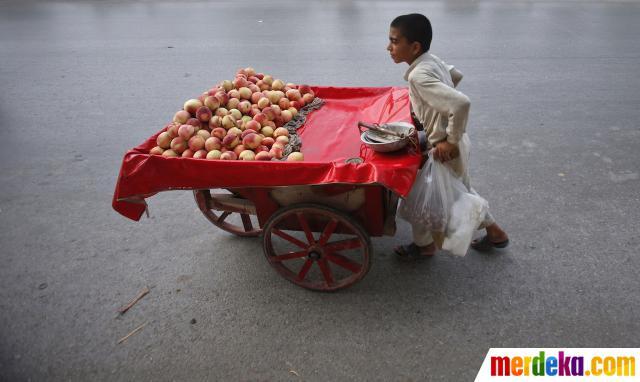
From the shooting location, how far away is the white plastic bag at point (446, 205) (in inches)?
85.2

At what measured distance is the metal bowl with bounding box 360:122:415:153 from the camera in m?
2.01

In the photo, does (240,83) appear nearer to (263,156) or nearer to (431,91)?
(263,156)

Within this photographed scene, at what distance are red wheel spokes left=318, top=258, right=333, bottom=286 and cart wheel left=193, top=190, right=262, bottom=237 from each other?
19.4 inches

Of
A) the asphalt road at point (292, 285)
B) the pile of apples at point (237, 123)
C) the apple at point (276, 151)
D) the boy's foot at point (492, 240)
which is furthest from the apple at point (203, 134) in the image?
the boy's foot at point (492, 240)

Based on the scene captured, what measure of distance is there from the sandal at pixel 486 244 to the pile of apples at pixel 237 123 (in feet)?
4.34

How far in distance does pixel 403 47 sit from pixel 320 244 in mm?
1118

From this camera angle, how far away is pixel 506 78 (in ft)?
18.0

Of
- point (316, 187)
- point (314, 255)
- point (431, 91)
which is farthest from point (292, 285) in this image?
point (431, 91)

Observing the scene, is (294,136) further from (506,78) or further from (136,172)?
(506,78)

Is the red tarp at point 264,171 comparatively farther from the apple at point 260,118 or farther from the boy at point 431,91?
the apple at point 260,118

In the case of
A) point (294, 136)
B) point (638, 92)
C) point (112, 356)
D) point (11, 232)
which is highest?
point (294, 136)

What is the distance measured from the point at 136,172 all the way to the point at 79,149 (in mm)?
2740

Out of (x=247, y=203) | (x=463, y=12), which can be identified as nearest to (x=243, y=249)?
(x=247, y=203)

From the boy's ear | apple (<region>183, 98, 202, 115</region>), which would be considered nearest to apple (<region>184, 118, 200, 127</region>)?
apple (<region>183, 98, 202, 115</region>)
